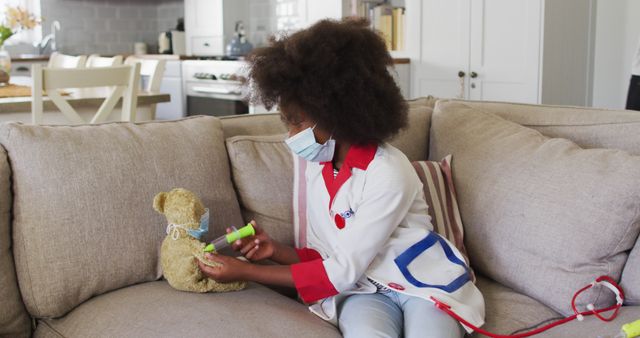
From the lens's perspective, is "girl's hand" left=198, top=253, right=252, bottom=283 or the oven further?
the oven

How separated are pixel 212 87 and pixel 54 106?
2749 millimetres

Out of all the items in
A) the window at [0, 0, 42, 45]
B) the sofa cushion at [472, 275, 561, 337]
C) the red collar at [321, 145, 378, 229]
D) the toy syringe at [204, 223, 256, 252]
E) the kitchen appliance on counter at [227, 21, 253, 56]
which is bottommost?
the sofa cushion at [472, 275, 561, 337]

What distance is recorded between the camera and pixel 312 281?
4.73ft

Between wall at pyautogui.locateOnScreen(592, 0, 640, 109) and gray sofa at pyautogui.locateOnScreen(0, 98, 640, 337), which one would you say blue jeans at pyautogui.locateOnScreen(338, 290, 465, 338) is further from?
wall at pyautogui.locateOnScreen(592, 0, 640, 109)

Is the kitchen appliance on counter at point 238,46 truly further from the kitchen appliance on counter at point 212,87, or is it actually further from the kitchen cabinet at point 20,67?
the kitchen cabinet at point 20,67

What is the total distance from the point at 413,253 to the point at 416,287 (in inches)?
2.8

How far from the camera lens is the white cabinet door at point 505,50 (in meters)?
4.02

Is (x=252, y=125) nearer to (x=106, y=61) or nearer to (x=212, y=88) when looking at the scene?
(x=106, y=61)

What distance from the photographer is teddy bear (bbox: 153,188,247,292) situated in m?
1.44

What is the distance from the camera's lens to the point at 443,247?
5.05ft

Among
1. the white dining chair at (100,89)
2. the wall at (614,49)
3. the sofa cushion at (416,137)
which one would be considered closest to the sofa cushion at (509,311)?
the sofa cushion at (416,137)

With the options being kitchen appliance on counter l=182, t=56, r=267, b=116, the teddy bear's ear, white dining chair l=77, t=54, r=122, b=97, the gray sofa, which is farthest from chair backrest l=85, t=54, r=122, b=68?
the teddy bear's ear

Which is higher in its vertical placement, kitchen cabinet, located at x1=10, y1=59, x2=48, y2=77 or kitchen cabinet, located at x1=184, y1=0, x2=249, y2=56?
kitchen cabinet, located at x1=184, y1=0, x2=249, y2=56

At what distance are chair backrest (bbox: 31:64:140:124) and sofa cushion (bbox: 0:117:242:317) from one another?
43.7 inches
